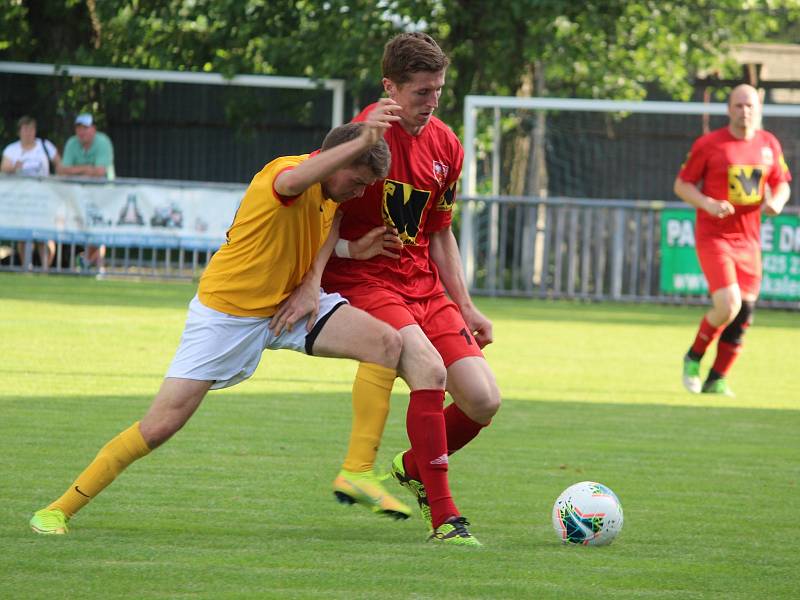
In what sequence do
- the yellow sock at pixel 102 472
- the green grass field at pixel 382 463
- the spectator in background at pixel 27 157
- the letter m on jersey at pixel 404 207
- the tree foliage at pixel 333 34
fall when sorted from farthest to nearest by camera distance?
the tree foliage at pixel 333 34
the spectator in background at pixel 27 157
the letter m on jersey at pixel 404 207
the yellow sock at pixel 102 472
the green grass field at pixel 382 463

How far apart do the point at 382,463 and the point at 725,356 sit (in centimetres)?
464

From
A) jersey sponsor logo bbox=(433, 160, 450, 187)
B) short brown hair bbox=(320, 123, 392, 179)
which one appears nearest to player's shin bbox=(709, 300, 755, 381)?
jersey sponsor logo bbox=(433, 160, 450, 187)

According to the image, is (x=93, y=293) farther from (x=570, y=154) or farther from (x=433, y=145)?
(x=433, y=145)

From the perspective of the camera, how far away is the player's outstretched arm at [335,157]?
5230mm

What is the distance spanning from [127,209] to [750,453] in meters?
12.2

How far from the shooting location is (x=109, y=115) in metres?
23.8

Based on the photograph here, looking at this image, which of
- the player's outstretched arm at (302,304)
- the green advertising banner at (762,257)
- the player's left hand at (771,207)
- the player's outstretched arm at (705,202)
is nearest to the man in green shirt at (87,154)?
the green advertising banner at (762,257)

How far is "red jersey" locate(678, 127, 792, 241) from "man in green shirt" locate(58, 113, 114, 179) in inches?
420

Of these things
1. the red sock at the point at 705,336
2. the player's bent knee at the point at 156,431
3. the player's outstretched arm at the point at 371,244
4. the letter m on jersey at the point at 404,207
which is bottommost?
the red sock at the point at 705,336

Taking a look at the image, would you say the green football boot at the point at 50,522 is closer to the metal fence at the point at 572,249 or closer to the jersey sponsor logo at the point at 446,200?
the jersey sponsor logo at the point at 446,200

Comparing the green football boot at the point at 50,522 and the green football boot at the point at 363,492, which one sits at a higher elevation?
the green football boot at the point at 363,492

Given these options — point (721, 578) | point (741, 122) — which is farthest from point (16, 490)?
point (741, 122)

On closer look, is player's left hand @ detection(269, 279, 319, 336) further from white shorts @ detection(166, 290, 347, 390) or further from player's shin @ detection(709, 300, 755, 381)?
player's shin @ detection(709, 300, 755, 381)

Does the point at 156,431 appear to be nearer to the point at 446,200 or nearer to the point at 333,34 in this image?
the point at 446,200
